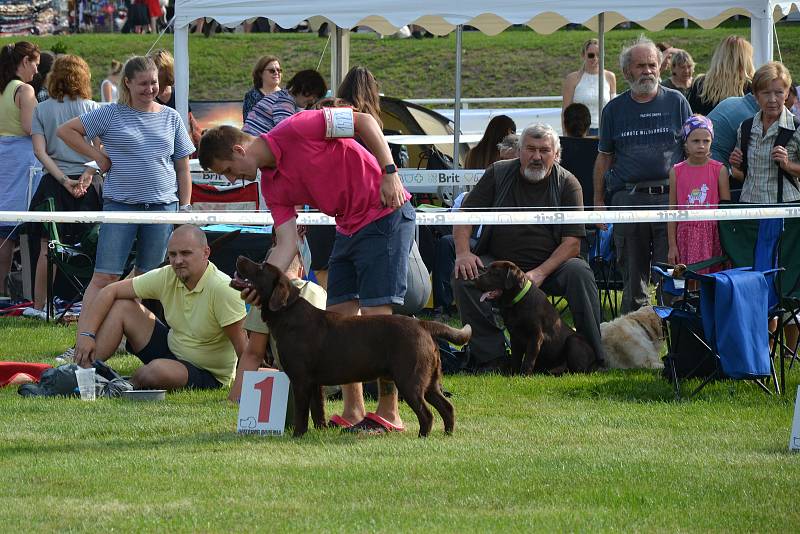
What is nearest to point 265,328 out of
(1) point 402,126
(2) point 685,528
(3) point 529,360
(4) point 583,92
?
(3) point 529,360

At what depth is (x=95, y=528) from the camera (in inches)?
→ 170

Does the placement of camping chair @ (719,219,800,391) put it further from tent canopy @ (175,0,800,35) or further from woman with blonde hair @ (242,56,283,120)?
woman with blonde hair @ (242,56,283,120)

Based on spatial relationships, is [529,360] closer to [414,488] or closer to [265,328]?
[265,328]

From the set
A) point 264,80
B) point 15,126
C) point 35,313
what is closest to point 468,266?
point 35,313

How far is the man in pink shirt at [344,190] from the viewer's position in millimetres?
5617

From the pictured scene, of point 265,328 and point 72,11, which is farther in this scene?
point 72,11

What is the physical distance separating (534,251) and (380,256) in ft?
7.86

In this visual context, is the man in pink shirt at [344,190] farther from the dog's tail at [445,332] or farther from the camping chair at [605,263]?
the camping chair at [605,263]

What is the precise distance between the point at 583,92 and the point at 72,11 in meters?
24.5

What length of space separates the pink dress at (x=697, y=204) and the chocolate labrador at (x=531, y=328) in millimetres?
962

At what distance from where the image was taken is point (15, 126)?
35.7ft

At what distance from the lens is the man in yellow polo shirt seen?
7000mm

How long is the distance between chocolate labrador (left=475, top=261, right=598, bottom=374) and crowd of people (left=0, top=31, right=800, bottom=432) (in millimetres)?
152

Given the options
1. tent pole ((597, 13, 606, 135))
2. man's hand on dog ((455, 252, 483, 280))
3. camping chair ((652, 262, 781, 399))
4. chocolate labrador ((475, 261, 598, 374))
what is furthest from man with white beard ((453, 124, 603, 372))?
tent pole ((597, 13, 606, 135))
